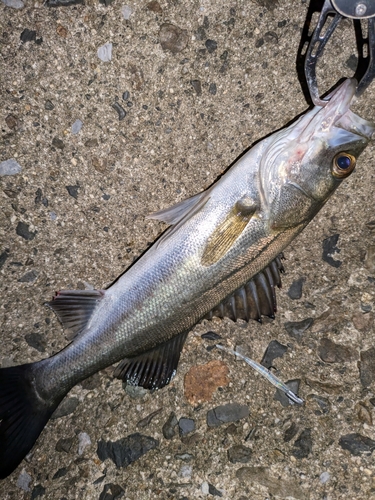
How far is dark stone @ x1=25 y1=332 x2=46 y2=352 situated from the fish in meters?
0.32

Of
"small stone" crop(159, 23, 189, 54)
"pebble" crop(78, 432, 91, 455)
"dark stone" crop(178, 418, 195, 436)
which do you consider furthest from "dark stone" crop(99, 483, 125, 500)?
"small stone" crop(159, 23, 189, 54)

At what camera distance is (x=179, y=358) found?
2.66m

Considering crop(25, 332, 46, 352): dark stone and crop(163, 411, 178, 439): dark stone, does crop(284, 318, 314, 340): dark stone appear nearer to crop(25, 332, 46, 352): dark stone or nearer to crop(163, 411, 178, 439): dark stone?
crop(163, 411, 178, 439): dark stone

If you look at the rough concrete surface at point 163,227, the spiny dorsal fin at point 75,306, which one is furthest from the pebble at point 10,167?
the spiny dorsal fin at point 75,306

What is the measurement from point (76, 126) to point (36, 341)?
1453 millimetres

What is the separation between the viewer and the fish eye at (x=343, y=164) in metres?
2.17

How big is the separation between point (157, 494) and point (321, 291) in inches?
65.1

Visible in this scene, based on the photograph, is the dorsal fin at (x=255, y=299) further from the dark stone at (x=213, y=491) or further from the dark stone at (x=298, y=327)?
the dark stone at (x=213, y=491)

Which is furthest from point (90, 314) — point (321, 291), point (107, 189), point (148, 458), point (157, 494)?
point (321, 291)

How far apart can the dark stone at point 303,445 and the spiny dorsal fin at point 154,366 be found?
86 centimetres

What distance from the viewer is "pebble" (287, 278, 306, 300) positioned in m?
2.89

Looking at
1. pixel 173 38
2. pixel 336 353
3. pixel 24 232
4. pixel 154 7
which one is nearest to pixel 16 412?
pixel 24 232

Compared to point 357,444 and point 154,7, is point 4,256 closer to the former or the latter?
point 154,7

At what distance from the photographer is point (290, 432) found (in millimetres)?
2588
